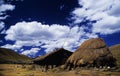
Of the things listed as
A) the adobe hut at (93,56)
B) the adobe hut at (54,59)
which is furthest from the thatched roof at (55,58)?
the adobe hut at (93,56)

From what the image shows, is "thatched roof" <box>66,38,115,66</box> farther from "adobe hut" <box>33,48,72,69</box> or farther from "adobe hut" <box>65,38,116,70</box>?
"adobe hut" <box>33,48,72,69</box>

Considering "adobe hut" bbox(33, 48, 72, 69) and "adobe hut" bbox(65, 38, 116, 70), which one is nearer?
"adobe hut" bbox(65, 38, 116, 70)

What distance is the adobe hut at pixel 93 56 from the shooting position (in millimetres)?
21578

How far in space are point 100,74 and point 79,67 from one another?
4911 millimetres

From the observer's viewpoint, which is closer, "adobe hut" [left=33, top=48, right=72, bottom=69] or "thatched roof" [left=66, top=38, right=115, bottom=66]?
"thatched roof" [left=66, top=38, right=115, bottom=66]

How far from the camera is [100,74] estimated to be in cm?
1759

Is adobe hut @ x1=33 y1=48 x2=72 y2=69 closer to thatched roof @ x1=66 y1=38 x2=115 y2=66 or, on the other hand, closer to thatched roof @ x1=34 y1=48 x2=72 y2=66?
thatched roof @ x1=34 y1=48 x2=72 y2=66

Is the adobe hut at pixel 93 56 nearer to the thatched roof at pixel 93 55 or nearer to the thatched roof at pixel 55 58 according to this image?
the thatched roof at pixel 93 55

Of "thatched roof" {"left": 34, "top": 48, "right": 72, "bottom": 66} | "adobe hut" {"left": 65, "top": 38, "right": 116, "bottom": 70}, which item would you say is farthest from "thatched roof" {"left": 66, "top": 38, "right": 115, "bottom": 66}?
"thatched roof" {"left": 34, "top": 48, "right": 72, "bottom": 66}

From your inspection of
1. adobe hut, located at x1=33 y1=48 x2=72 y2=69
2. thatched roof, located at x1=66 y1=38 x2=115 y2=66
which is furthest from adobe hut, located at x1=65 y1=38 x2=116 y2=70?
adobe hut, located at x1=33 y1=48 x2=72 y2=69

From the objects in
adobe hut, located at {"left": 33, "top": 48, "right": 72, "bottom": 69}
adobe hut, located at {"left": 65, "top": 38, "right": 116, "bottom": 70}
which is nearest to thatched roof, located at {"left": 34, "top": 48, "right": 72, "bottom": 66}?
adobe hut, located at {"left": 33, "top": 48, "right": 72, "bottom": 69}

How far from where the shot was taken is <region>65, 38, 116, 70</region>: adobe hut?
2158cm

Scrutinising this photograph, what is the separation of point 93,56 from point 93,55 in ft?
0.47

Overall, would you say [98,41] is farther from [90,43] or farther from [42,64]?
[42,64]
